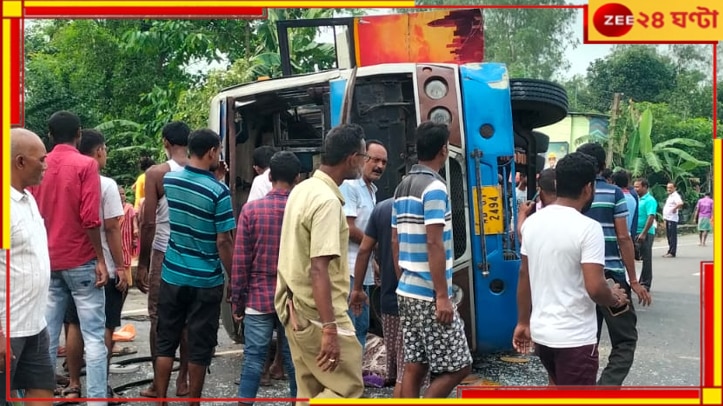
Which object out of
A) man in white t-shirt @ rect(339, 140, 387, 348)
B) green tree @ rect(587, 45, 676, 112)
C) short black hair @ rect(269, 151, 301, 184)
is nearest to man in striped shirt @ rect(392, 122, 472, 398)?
short black hair @ rect(269, 151, 301, 184)

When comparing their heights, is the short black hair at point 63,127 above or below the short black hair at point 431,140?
above

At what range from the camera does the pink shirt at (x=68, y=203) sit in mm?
4098

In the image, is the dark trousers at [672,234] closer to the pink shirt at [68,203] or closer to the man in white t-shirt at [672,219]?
the man in white t-shirt at [672,219]

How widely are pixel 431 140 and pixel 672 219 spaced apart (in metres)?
9.80

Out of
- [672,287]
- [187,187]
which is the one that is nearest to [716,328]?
[187,187]

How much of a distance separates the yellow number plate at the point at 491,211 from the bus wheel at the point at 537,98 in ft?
2.26

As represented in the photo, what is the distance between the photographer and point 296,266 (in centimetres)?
322

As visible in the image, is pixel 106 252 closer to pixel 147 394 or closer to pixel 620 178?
pixel 147 394

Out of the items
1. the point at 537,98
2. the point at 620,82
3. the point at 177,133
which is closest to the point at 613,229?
the point at 537,98

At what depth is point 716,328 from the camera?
7.48ft

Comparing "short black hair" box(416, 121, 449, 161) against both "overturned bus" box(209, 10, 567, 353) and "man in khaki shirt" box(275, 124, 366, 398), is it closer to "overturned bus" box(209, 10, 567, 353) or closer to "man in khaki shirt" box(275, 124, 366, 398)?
"man in khaki shirt" box(275, 124, 366, 398)

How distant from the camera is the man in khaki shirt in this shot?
3127 millimetres

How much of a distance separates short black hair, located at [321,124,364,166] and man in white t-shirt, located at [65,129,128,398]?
1.68m

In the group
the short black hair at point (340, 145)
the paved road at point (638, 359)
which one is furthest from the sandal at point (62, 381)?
the short black hair at point (340, 145)
